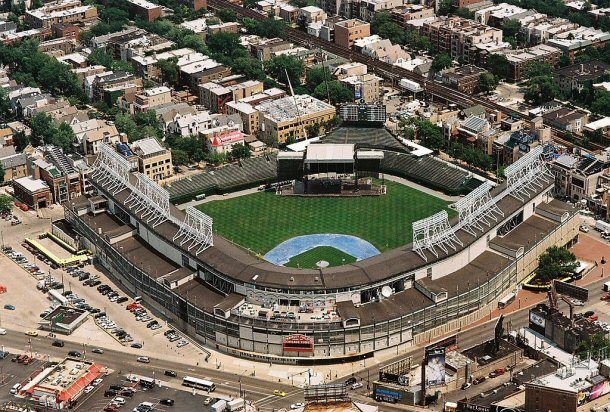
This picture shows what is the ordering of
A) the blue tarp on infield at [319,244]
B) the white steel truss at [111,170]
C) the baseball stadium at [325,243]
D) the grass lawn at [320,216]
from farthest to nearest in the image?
the white steel truss at [111,170]
the grass lawn at [320,216]
the blue tarp on infield at [319,244]
the baseball stadium at [325,243]

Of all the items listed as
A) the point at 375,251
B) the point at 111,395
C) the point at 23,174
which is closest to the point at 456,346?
the point at 375,251

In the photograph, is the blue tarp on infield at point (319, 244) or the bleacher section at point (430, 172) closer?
the blue tarp on infield at point (319, 244)

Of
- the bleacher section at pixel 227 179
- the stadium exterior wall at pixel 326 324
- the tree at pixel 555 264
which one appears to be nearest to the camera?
the stadium exterior wall at pixel 326 324

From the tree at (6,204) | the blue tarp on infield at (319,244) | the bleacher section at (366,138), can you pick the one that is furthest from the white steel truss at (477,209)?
the tree at (6,204)

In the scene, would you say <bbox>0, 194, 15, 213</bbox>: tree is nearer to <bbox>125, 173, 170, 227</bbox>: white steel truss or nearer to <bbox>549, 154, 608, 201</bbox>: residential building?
<bbox>125, 173, 170, 227</bbox>: white steel truss

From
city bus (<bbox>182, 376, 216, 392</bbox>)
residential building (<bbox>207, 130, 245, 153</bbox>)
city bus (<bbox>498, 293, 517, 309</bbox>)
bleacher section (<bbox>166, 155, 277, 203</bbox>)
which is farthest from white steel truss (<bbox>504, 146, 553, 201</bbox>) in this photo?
city bus (<bbox>182, 376, 216, 392</bbox>)

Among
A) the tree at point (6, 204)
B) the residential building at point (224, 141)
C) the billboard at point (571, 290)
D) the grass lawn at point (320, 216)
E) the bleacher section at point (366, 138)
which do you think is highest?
the bleacher section at point (366, 138)

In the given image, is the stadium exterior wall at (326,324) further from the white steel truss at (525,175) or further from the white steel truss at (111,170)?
the white steel truss at (111,170)
